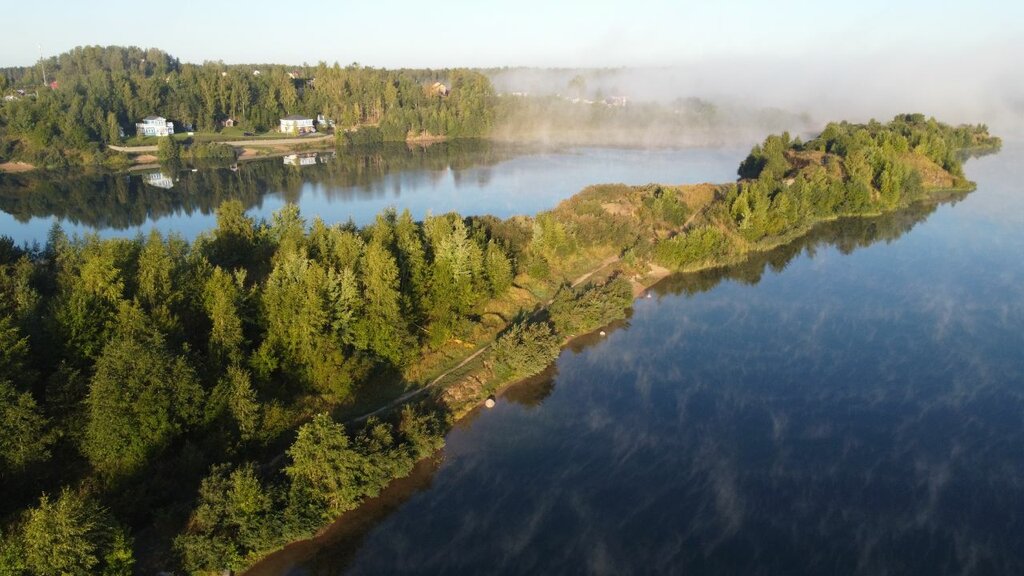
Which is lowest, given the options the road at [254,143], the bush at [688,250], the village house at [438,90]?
the bush at [688,250]

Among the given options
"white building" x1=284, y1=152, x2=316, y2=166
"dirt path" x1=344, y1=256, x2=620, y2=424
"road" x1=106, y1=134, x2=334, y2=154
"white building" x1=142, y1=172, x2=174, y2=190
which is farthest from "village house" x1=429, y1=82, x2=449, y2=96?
"dirt path" x1=344, y1=256, x2=620, y2=424

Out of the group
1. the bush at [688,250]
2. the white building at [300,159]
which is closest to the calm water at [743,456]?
the bush at [688,250]

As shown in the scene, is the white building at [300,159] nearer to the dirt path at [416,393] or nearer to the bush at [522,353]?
the dirt path at [416,393]

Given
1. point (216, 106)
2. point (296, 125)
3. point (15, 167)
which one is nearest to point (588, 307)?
point (15, 167)

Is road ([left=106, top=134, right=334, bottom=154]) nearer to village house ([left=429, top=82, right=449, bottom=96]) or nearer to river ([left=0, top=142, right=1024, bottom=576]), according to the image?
village house ([left=429, top=82, right=449, bottom=96])

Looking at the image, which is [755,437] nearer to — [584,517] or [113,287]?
[584,517]

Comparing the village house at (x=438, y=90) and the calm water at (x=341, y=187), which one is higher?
the village house at (x=438, y=90)

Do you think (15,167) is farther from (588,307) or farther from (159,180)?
(588,307)
